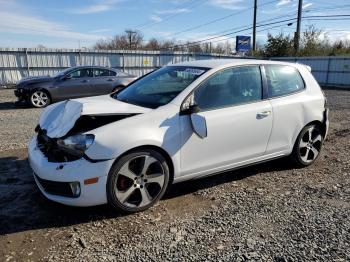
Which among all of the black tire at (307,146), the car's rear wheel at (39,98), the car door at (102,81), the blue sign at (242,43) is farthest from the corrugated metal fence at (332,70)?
the black tire at (307,146)

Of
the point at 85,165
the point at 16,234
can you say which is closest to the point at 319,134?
the point at 85,165

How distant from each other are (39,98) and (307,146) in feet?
31.3

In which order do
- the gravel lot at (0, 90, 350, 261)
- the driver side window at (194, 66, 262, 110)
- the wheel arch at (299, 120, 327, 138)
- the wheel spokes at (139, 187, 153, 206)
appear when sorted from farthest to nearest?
the wheel arch at (299, 120, 327, 138)
the driver side window at (194, 66, 262, 110)
the wheel spokes at (139, 187, 153, 206)
the gravel lot at (0, 90, 350, 261)

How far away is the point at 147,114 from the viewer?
3.78m

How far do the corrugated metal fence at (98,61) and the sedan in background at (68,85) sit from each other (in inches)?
380

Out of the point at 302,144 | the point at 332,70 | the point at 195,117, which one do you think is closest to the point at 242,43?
the point at 332,70

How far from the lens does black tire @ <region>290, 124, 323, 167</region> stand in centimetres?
511

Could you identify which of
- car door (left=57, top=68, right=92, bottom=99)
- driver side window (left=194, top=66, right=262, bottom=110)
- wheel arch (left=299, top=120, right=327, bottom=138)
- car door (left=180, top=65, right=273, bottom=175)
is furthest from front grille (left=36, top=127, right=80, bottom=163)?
car door (left=57, top=68, right=92, bottom=99)

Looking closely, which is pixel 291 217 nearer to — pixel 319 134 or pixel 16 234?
pixel 319 134

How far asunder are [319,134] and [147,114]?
9.75 ft

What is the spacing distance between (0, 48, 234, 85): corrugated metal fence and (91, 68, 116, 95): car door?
9929mm

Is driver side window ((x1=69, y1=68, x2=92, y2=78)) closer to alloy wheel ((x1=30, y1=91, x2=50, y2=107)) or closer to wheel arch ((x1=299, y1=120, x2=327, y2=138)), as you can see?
alloy wheel ((x1=30, y1=91, x2=50, y2=107))

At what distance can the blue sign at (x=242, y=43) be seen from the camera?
38375mm

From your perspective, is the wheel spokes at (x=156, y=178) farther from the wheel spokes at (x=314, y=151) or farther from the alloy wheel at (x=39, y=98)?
the alloy wheel at (x=39, y=98)
